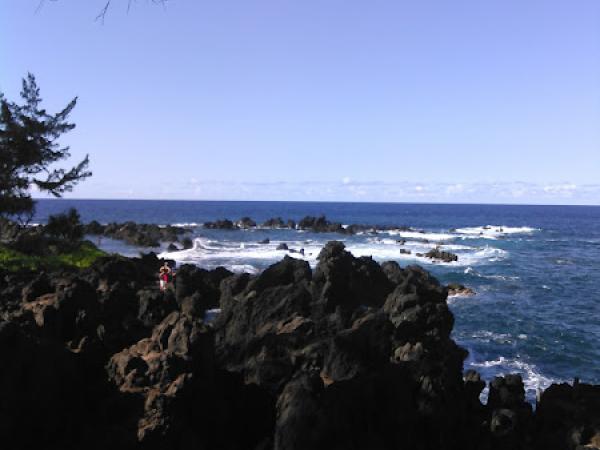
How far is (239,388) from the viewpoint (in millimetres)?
14141

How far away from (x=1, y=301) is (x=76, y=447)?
11403 mm

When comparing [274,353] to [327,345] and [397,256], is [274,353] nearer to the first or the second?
[327,345]

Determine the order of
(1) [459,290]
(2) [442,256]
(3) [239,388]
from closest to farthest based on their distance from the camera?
(3) [239,388] → (1) [459,290] → (2) [442,256]

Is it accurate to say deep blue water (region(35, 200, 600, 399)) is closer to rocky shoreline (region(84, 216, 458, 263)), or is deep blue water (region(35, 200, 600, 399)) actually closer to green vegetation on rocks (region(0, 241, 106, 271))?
rocky shoreline (region(84, 216, 458, 263))

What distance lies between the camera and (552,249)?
258 feet

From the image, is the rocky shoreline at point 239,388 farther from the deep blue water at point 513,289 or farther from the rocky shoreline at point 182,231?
the rocky shoreline at point 182,231

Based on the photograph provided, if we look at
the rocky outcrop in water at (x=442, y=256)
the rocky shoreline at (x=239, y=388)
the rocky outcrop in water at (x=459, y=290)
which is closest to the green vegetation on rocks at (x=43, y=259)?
the rocky shoreline at (x=239, y=388)

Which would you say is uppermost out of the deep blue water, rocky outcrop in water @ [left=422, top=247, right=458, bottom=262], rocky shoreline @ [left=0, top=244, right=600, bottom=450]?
rocky shoreline @ [left=0, top=244, right=600, bottom=450]

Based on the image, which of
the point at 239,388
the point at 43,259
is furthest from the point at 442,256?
the point at 239,388

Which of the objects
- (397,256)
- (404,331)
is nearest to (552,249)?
(397,256)

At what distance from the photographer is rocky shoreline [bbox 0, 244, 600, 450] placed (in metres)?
11.4

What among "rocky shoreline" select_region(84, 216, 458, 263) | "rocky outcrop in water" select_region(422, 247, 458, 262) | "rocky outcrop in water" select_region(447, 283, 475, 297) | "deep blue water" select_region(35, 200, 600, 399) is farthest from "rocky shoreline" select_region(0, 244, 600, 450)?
"rocky shoreline" select_region(84, 216, 458, 263)

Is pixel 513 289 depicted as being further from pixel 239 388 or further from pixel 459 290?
pixel 239 388

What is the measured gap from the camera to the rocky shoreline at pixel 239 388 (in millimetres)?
11422
